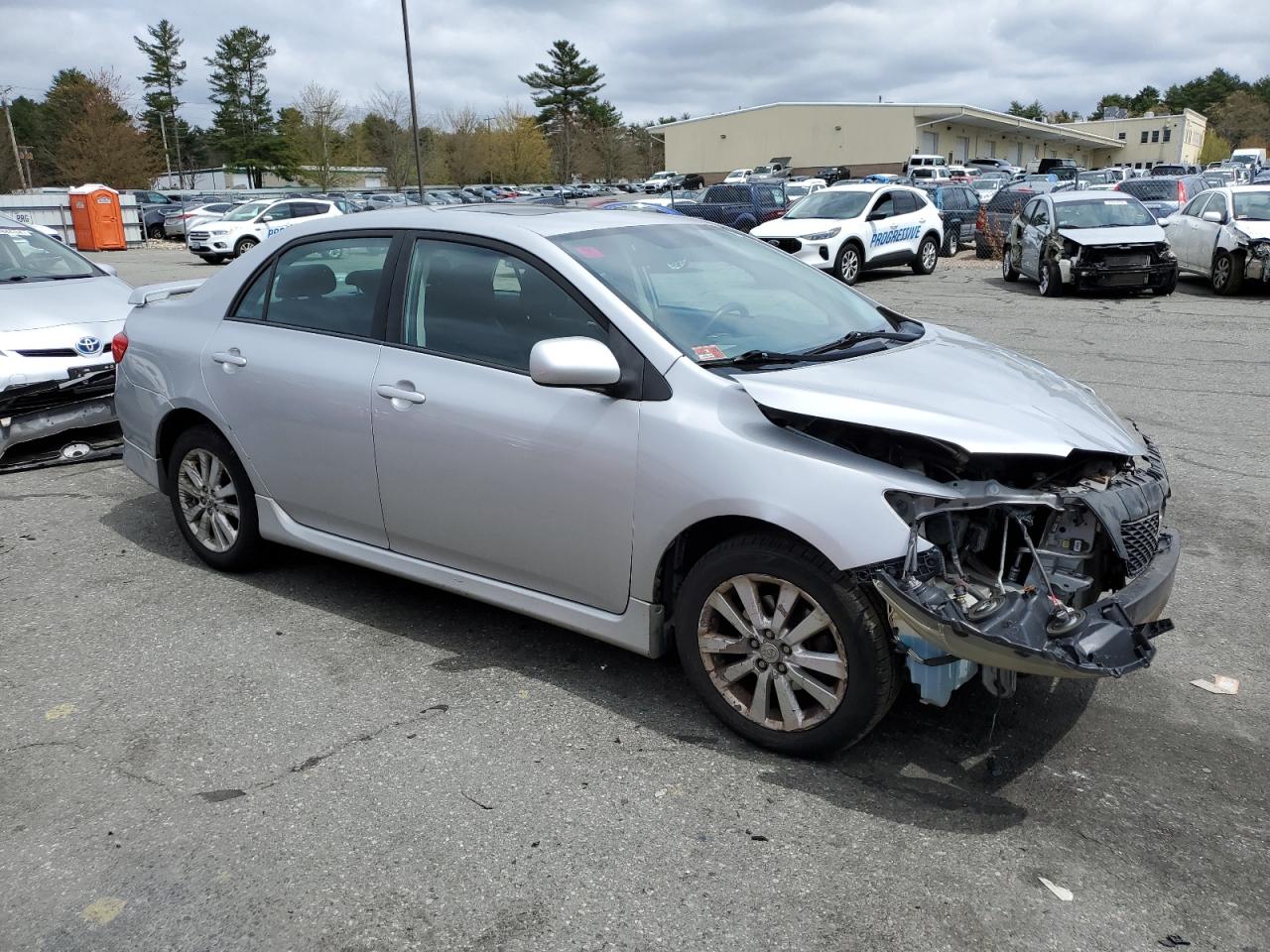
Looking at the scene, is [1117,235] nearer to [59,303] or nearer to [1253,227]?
[1253,227]

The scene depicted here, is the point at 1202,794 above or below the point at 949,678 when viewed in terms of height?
below

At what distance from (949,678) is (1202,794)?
0.86 m

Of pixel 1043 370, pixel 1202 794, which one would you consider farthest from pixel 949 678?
pixel 1043 370

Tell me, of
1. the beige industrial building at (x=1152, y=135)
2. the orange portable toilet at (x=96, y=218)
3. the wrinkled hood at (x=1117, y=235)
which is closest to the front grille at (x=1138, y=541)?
the wrinkled hood at (x=1117, y=235)

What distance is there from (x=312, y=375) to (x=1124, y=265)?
14.4 metres

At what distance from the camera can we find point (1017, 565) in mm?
3250

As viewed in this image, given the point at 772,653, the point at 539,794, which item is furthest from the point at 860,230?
the point at 539,794

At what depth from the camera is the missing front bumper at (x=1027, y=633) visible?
2.91m

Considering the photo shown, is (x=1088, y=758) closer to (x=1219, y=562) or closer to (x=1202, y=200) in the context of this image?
(x=1219, y=562)

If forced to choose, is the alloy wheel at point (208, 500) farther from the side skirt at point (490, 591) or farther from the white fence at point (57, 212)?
the white fence at point (57, 212)

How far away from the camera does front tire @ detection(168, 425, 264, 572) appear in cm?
490

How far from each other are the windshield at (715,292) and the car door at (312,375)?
3.24ft

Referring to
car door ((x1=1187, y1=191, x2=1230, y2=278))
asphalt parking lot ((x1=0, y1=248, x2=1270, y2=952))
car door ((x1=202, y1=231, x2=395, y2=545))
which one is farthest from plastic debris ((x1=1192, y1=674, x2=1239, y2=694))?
car door ((x1=1187, y1=191, x2=1230, y2=278))

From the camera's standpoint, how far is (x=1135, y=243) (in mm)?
15695
